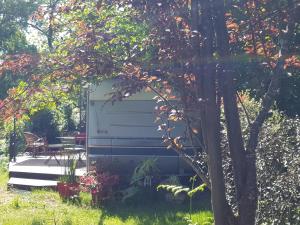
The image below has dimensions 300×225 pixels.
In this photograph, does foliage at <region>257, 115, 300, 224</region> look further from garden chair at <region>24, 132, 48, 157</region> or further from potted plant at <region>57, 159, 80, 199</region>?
garden chair at <region>24, 132, 48, 157</region>

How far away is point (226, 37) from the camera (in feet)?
12.7

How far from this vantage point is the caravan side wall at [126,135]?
11.3 meters

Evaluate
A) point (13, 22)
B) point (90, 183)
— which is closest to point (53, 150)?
point (90, 183)

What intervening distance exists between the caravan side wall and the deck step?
47.7 inches

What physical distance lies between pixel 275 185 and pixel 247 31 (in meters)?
1.84

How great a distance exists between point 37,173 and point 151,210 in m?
4.68

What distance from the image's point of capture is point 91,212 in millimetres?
9164

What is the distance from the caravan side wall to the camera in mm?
11336

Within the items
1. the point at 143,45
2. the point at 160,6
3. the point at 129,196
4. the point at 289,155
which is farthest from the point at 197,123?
the point at 129,196

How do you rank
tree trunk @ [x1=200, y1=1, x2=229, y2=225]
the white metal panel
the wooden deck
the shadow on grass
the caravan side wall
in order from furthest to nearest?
the wooden deck → the white metal panel → the caravan side wall → the shadow on grass → tree trunk @ [x1=200, y1=1, x2=229, y2=225]

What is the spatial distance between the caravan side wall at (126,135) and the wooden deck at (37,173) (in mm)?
944

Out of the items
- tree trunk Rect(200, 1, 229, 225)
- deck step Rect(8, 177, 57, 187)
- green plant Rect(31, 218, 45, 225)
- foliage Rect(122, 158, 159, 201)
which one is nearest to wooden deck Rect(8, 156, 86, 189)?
deck step Rect(8, 177, 57, 187)

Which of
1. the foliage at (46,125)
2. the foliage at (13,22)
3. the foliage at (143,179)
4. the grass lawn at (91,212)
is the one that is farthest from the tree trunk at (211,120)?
the foliage at (13,22)

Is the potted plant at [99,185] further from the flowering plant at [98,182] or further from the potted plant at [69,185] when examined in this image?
the potted plant at [69,185]
